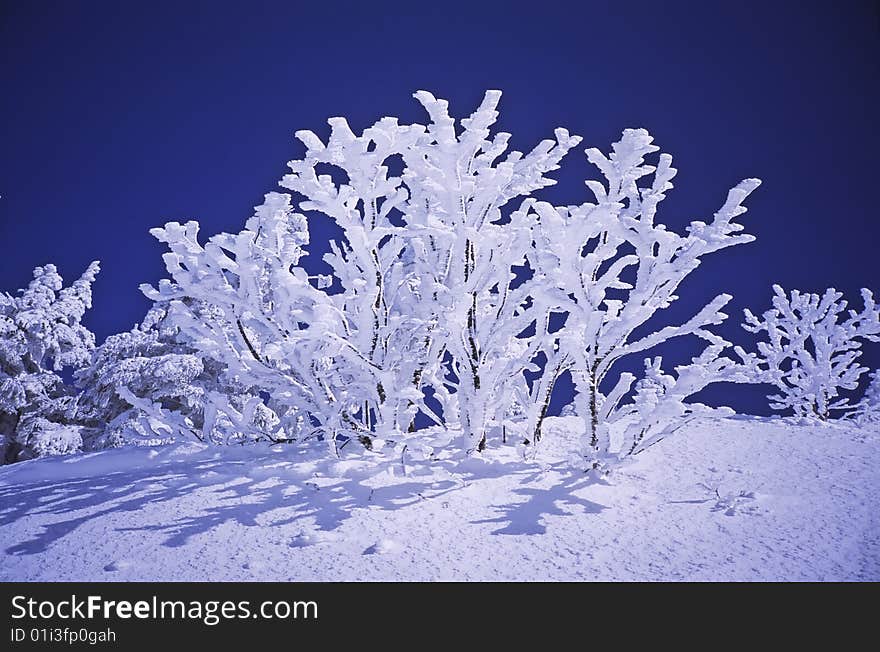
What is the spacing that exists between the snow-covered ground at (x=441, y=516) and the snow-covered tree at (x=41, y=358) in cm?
945

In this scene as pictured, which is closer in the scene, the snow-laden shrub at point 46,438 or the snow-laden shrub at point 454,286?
the snow-laden shrub at point 454,286

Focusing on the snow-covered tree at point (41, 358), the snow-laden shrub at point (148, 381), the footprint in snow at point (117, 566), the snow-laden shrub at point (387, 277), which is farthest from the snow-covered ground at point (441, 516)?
the snow-covered tree at point (41, 358)

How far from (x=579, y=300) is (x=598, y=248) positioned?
1.87 ft

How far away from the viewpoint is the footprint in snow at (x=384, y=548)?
6.97 feet

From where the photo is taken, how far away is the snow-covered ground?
1992mm

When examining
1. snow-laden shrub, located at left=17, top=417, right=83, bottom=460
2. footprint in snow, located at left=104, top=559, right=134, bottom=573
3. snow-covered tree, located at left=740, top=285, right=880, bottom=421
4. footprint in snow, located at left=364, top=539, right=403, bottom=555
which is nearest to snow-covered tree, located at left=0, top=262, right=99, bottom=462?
snow-laden shrub, located at left=17, top=417, right=83, bottom=460

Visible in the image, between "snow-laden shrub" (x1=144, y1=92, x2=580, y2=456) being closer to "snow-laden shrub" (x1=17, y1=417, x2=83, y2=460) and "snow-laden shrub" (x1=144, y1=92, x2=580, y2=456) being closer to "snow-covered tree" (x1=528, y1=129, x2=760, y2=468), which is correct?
"snow-covered tree" (x1=528, y1=129, x2=760, y2=468)

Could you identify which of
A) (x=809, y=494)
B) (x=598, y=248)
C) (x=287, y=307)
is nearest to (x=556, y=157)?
(x=598, y=248)

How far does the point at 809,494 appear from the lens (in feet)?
8.80

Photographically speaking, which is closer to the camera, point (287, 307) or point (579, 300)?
point (579, 300)

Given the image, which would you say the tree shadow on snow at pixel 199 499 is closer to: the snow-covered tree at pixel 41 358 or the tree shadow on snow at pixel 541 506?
the tree shadow on snow at pixel 541 506

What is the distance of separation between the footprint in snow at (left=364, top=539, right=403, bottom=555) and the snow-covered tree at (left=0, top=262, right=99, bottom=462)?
35.9 feet
